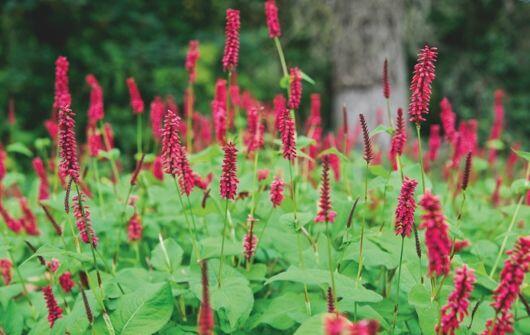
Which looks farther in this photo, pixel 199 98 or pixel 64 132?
pixel 199 98

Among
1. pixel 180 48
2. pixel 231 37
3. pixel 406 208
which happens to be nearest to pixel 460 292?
pixel 406 208

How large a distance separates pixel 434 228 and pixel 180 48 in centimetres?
1049

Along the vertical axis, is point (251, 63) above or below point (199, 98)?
above

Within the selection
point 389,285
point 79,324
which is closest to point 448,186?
point 389,285

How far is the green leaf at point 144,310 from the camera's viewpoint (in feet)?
6.15

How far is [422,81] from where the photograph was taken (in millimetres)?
1830

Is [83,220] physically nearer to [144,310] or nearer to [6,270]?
[144,310]

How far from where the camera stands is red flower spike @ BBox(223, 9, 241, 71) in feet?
7.84

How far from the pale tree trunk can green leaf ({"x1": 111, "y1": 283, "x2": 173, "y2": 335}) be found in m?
7.97

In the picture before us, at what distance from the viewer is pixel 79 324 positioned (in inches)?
78.8

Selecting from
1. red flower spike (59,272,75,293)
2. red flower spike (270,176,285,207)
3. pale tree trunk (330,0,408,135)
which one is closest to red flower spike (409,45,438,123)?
red flower spike (270,176,285,207)

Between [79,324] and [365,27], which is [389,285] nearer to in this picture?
[79,324]

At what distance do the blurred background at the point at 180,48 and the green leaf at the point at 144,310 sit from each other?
813cm

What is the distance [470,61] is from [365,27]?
6.56 meters
